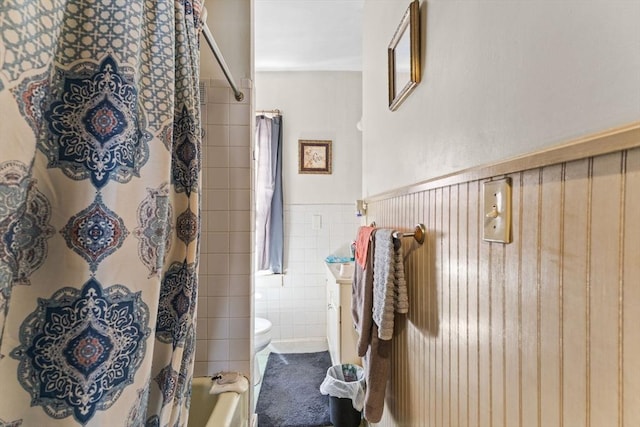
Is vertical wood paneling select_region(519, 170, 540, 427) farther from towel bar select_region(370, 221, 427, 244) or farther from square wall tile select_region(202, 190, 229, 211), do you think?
square wall tile select_region(202, 190, 229, 211)

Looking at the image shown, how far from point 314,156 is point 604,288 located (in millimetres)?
2749

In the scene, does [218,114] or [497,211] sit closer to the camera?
[497,211]

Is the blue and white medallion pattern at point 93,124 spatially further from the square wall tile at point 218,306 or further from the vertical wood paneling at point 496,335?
the square wall tile at point 218,306

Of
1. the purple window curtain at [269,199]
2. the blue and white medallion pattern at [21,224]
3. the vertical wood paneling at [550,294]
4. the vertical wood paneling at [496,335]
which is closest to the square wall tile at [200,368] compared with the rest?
the blue and white medallion pattern at [21,224]

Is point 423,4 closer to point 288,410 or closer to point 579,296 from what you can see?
point 579,296

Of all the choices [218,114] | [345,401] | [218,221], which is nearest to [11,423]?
[218,221]

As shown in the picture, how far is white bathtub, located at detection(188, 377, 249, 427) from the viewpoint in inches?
45.9

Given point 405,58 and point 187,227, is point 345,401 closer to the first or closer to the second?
point 187,227

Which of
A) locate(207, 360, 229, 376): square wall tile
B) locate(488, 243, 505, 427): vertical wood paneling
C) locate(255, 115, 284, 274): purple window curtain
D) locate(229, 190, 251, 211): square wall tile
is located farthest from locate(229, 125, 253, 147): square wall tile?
locate(255, 115, 284, 274): purple window curtain

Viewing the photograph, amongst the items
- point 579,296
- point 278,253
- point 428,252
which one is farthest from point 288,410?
point 579,296

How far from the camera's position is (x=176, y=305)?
0.73 meters

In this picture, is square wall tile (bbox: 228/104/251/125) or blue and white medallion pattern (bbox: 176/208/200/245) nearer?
blue and white medallion pattern (bbox: 176/208/200/245)

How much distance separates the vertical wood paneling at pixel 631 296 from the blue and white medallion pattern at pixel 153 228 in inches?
28.9

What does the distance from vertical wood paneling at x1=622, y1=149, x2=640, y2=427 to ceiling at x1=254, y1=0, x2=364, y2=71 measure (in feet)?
7.10
